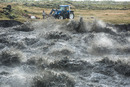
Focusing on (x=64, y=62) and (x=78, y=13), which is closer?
(x=64, y=62)

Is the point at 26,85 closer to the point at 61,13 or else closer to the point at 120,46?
the point at 120,46

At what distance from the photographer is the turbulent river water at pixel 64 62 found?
993 cm

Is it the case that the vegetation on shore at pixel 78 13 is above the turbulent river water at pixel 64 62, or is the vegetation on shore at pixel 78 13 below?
above

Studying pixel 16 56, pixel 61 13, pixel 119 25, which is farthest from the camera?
pixel 61 13

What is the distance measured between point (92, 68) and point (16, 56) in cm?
580

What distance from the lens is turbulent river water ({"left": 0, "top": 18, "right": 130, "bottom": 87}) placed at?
9.93 metres

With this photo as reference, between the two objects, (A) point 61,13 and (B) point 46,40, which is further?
(A) point 61,13

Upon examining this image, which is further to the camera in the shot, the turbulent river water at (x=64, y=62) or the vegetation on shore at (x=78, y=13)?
the vegetation on shore at (x=78, y=13)

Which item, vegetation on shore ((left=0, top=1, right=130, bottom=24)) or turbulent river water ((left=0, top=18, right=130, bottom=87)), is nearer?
turbulent river water ((left=0, top=18, right=130, bottom=87))

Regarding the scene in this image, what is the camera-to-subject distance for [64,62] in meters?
12.6

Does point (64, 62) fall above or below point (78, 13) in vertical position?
below

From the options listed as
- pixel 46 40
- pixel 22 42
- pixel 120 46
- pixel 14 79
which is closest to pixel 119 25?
pixel 120 46

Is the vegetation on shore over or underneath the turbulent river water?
over

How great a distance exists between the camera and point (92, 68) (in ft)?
38.9
